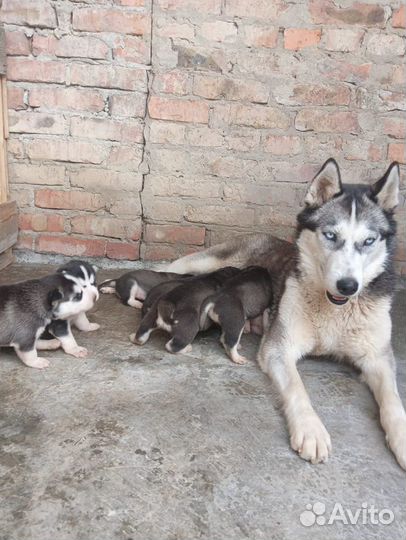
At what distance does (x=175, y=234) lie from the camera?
4.12 metres

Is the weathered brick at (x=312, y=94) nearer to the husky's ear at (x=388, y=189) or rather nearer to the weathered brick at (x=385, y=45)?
the weathered brick at (x=385, y=45)

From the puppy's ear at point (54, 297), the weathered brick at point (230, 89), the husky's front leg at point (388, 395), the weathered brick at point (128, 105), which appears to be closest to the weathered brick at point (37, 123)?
the weathered brick at point (128, 105)

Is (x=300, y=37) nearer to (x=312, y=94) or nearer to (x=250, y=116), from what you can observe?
(x=312, y=94)

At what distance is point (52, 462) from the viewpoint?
70.6 inches

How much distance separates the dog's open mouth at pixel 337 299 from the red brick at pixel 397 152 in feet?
6.49

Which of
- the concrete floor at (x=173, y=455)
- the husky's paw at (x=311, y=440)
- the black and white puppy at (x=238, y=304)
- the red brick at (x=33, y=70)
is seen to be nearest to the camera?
the concrete floor at (x=173, y=455)

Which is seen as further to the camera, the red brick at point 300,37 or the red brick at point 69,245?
the red brick at point 69,245

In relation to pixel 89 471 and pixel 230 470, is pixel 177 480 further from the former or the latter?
pixel 89 471

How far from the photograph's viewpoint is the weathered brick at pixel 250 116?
3.81 metres

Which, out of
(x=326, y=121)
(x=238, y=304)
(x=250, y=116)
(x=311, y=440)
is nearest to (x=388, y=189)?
(x=238, y=304)

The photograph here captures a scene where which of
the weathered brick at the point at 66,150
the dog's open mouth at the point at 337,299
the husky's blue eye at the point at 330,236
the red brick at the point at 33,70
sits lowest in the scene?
the dog's open mouth at the point at 337,299

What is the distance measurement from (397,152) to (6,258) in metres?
3.44

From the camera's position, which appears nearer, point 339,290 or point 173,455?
point 173,455

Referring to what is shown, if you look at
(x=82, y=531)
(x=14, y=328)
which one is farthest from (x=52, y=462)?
(x=14, y=328)
